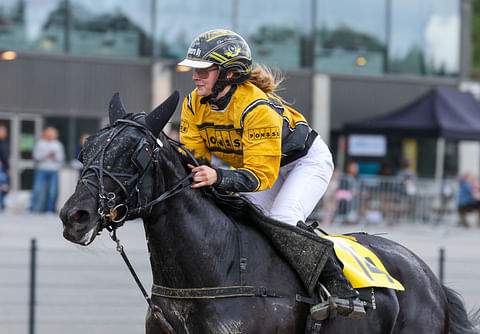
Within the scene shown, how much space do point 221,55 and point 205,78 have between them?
0.58ft

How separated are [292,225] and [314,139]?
766mm

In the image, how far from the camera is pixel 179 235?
4391 mm

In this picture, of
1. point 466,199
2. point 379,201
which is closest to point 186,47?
point 379,201

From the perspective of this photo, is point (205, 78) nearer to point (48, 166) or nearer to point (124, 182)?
point (124, 182)

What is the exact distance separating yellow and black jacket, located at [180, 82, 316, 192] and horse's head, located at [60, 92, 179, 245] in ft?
1.58

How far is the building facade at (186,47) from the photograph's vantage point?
2183 centimetres

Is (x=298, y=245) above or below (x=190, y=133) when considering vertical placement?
below

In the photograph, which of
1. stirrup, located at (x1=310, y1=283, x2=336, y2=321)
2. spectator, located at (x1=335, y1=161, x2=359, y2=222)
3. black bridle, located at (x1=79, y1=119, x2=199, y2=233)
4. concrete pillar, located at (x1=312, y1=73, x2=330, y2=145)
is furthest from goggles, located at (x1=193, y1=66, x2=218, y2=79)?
concrete pillar, located at (x1=312, y1=73, x2=330, y2=145)

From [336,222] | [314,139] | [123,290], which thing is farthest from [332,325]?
[336,222]

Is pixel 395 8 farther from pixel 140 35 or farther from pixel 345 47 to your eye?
pixel 140 35

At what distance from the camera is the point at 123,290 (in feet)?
27.3

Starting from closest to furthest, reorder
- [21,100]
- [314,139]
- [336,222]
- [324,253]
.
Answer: [324,253] → [314,139] → [336,222] → [21,100]

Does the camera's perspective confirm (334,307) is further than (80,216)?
Yes

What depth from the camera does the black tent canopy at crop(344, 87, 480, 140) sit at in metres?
19.0
